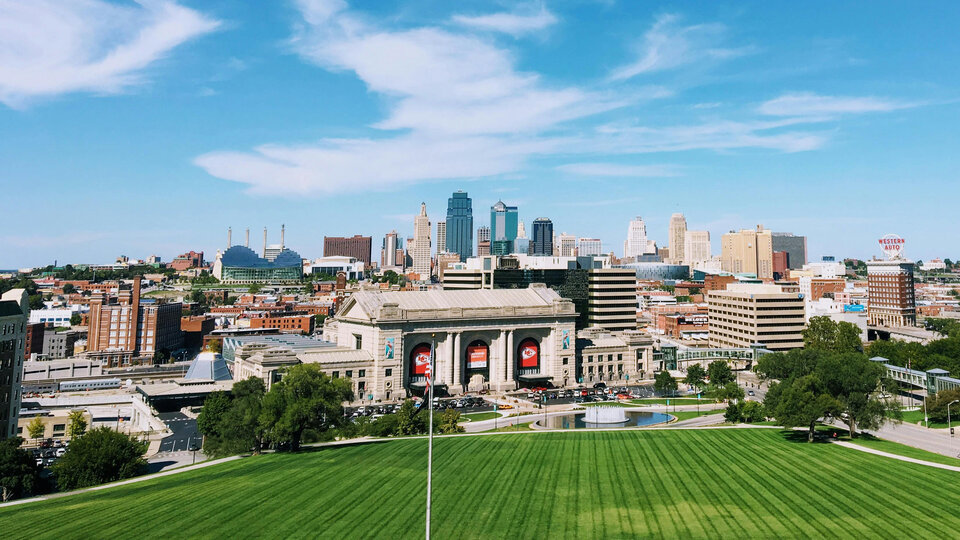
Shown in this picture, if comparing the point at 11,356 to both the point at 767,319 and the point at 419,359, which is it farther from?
the point at 767,319

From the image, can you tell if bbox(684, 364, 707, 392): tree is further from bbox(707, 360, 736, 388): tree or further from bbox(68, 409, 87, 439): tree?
bbox(68, 409, 87, 439): tree

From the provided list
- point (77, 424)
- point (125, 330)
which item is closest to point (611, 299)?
point (77, 424)

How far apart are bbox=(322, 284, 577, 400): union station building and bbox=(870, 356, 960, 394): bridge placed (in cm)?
5704

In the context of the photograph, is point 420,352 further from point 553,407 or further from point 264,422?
point 264,422

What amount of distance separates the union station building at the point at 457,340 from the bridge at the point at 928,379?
57040 mm

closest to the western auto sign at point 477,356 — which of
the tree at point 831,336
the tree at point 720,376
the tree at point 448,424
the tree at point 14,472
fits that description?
the tree at point 448,424

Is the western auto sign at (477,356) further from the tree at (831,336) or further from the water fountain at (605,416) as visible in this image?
the tree at (831,336)

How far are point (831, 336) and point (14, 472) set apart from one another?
151566mm

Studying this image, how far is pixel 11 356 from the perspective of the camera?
7819cm

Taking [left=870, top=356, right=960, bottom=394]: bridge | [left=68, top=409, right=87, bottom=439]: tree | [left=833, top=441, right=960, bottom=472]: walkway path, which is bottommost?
[left=68, top=409, right=87, bottom=439]: tree

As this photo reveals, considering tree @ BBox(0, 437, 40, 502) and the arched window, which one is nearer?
tree @ BBox(0, 437, 40, 502)

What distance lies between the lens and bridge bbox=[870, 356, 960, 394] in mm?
93375

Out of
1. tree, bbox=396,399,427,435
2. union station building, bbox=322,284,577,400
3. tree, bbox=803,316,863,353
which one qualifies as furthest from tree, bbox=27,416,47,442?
tree, bbox=803,316,863,353

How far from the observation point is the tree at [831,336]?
140 metres
